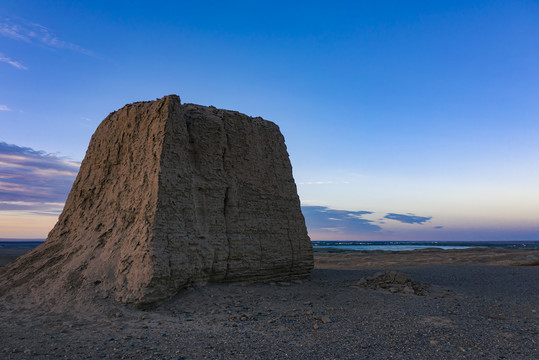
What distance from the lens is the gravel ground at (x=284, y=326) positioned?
5.43 meters

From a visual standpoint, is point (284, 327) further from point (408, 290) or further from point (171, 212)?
point (408, 290)

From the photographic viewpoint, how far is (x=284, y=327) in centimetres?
679

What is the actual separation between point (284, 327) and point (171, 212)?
3602 millimetres

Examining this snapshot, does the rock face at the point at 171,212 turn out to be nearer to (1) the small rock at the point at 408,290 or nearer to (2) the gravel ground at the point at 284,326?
(2) the gravel ground at the point at 284,326

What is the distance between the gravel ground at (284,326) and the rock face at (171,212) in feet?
2.26

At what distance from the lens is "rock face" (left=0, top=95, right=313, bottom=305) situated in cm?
810

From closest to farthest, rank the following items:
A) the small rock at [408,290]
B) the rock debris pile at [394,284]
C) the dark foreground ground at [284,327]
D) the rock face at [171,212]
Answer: the dark foreground ground at [284,327] < the rock face at [171,212] < the small rock at [408,290] < the rock debris pile at [394,284]

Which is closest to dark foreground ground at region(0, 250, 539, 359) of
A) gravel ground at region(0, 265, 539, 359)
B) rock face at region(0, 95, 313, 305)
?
gravel ground at region(0, 265, 539, 359)

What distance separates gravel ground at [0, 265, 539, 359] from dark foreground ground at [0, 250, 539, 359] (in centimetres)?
2

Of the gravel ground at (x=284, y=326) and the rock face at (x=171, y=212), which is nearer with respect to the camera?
the gravel ground at (x=284, y=326)

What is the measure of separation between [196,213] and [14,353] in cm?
460

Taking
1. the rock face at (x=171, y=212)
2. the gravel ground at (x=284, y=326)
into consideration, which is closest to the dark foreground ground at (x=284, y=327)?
the gravel ground at (x=284, y=326)

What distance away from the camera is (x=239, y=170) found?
10.4 metres

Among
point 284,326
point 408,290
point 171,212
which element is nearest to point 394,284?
point 408,290
